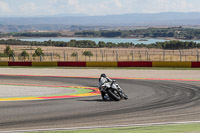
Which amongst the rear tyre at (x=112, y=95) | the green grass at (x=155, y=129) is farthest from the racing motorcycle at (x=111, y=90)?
the green grass at (x=155, y=129)

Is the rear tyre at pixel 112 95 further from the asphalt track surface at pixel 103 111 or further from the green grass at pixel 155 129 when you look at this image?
the green grass at pixel 155 129

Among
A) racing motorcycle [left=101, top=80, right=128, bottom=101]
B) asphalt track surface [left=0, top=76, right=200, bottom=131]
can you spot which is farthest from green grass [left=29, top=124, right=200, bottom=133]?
racing motorcycle [left=101, top=80, right=128, bottom=101]

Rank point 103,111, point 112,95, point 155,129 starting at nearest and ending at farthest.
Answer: point 155,129 < point 103,111 < point 112,95

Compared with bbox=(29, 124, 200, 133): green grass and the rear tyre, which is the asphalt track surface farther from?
bbox=(29, 124, 200, 133): green grass

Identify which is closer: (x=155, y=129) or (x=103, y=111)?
(x=155, y=129)

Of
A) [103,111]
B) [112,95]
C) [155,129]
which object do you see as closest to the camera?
[155,129]

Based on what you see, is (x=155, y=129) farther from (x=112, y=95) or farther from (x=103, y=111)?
(x=112, y=95)

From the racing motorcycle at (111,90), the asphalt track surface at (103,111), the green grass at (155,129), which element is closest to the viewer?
the green grass at (155,129)

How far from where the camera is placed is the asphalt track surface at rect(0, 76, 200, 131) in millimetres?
12222

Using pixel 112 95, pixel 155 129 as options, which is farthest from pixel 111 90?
pixel 155 129

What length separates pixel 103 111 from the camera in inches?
564

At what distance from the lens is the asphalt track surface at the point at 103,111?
481 inches

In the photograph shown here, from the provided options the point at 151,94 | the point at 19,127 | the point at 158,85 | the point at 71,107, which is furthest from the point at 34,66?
the point at 19,127

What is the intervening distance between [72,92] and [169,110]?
28.4ft
